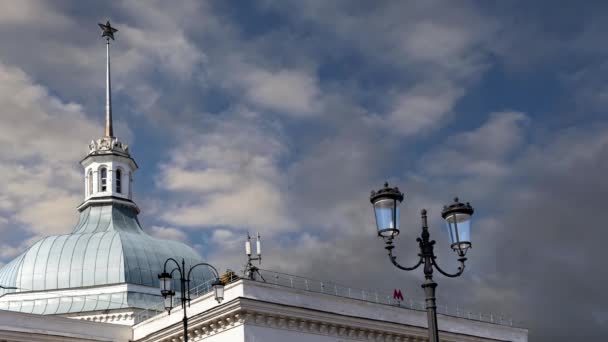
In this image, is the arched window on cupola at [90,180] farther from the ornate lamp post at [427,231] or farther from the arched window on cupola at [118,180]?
the ornate lamp post at [427,231]

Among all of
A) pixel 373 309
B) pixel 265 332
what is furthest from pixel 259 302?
pixel 373 309

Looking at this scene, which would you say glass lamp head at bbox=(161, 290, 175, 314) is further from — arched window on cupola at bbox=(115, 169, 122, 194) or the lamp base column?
arched window on cupola at bbox=(115, 169, 122, 194)

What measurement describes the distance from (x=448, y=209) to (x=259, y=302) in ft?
62.3

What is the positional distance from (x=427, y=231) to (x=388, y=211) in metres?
1.10

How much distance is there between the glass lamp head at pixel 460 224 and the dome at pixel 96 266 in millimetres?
28793

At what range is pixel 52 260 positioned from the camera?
49281mm

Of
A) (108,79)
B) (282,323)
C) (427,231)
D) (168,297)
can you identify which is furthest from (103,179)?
(427,231)

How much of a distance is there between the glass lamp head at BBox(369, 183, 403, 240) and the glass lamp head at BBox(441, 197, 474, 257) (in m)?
1.32

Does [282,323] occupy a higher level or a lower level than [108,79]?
lower

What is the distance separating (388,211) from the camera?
18.4m

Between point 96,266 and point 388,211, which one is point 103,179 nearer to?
point 96,266

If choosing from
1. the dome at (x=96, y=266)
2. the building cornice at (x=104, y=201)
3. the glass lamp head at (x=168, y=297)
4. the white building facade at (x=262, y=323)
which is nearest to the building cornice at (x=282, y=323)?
the white building facade at (x=262, y=323)

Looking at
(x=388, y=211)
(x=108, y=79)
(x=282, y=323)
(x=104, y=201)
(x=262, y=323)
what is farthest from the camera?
(x=108, y=79)

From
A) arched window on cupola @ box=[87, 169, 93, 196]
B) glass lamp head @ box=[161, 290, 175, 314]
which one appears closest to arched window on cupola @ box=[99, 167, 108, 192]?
arched window on cupola @ box=[87, 169, 93, 196]
